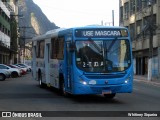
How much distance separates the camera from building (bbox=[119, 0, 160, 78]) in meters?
52.9

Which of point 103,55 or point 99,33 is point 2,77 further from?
point 103,55

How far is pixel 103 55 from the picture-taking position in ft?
56.8

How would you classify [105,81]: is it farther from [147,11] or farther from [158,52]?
[147,11]

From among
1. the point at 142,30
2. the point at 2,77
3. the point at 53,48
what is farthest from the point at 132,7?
the point at 53,48

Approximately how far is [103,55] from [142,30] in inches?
1613

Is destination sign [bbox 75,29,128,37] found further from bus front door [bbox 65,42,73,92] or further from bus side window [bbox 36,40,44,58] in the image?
bus side window [bbox 36,40,44,58]

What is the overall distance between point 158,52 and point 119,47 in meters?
35.4

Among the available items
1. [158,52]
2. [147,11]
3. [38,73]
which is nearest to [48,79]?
[38,73]

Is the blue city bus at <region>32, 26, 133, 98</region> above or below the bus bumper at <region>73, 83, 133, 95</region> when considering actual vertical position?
above

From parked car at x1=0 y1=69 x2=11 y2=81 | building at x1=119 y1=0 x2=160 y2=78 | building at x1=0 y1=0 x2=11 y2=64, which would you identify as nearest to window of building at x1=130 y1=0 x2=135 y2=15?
building at x1=119 y1=0 x2=160 y2=78

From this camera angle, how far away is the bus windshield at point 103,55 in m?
17.2

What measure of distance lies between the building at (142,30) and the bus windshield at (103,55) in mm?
Answer: 33186

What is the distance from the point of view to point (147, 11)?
5756 cm

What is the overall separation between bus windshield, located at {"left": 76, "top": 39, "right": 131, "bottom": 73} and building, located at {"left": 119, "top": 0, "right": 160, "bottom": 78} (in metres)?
33.2
